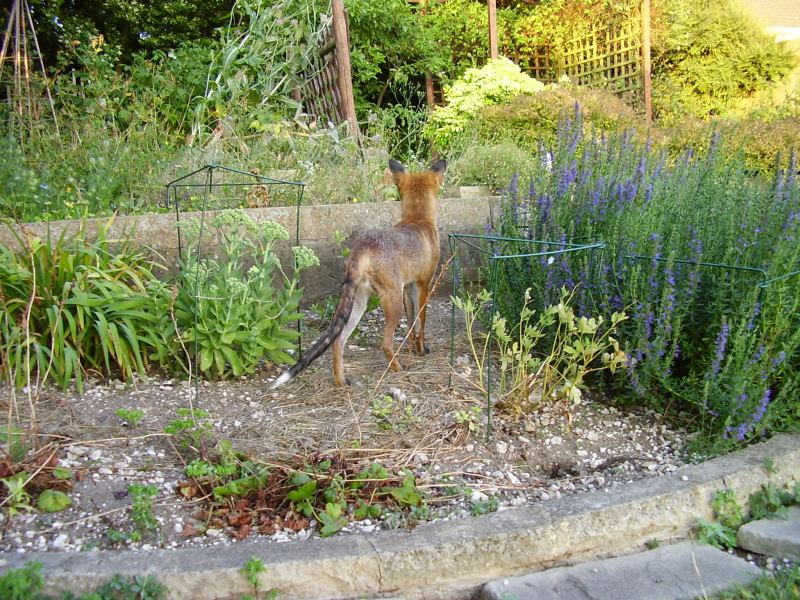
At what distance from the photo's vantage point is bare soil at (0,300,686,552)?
2982 millimetres

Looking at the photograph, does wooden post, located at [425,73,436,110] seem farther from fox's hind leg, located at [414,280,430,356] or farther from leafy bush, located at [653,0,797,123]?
fox's hind leg, located at [414,280,430,356]

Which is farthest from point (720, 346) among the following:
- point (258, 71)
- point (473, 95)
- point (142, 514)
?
point (473, 95)

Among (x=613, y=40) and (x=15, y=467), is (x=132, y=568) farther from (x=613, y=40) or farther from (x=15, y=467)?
(x=613, y=40)

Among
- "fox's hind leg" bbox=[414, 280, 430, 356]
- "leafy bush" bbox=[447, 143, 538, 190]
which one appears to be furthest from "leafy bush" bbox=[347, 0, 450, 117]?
"fox's hind leg" bbox=[414, 280, 430, 356]

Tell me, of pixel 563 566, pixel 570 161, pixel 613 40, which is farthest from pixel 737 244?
pixel 613 40

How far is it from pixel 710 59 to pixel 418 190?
1254 cm

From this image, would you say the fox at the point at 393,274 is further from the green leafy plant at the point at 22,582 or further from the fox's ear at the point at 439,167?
the green leafy plant at the point at 22,582

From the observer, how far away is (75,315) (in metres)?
4.26

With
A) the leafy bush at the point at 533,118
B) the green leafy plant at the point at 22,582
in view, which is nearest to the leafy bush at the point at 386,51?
the leafy bush at the point at 533,118

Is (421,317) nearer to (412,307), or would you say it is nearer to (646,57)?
(412,307)

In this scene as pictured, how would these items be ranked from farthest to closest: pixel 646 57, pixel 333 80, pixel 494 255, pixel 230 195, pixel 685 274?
pixel 646 57, pixel 333 80, pixel 230 195, pixel 685 274, pixel 494 255

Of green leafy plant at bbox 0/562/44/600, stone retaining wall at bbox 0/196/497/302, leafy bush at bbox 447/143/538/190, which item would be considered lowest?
green leafy plant at bbox 0/562/44/600

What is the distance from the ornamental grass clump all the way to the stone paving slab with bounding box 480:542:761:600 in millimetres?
802

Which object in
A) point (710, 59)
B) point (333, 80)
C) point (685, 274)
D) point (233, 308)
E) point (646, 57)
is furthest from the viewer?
point (710, 59)
